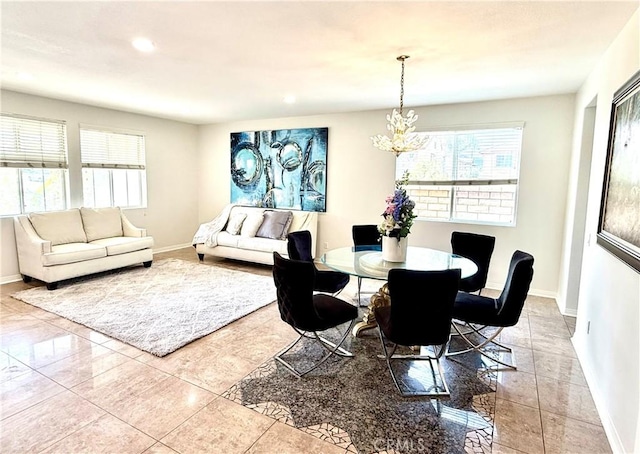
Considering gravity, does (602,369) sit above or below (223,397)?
above

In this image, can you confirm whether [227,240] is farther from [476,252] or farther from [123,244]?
[476,252]

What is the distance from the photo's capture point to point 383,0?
6.84 feet

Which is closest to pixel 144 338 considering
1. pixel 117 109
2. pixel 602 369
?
Result: pixel 602 369

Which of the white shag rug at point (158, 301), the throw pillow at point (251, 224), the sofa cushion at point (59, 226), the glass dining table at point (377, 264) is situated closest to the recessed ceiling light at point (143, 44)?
the glass dining table at point (377, 264)

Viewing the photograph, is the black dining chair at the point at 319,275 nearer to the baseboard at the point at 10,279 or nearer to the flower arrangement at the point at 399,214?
the flower arrangement at the point at 399,214

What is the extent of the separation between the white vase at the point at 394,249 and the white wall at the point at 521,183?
220 centimetres

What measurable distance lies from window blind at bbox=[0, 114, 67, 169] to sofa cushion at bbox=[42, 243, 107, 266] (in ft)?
4.07

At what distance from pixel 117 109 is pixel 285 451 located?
580 cm

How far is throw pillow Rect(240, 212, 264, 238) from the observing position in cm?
592

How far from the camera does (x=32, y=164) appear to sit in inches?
189

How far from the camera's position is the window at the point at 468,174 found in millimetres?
4645

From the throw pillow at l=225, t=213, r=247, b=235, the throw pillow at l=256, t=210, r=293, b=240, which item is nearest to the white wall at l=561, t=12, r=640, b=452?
the throw pillow at l=256, t=210, r=293, b=240

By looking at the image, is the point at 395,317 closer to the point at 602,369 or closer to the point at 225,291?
the point at 602,369

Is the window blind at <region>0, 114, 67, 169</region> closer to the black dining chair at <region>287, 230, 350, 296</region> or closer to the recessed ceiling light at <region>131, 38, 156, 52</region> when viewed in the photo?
the recessed ceiling light at <region>131, 38, 156, 52</region>
